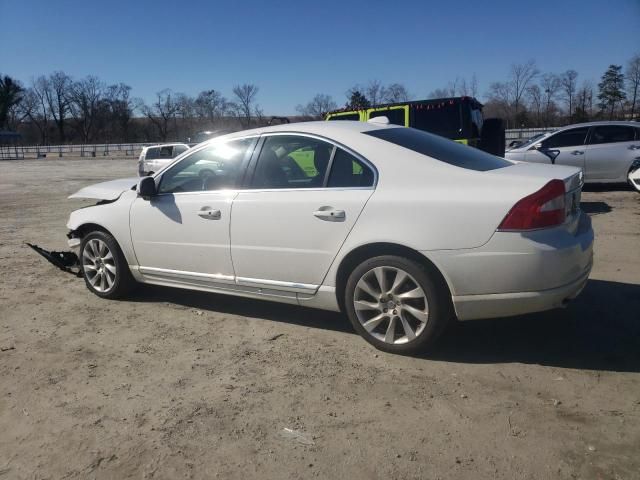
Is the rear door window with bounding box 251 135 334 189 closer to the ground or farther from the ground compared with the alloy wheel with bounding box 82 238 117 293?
farther from the ground

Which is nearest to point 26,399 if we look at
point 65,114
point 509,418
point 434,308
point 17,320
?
point 17,320

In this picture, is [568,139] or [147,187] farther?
[568,139]

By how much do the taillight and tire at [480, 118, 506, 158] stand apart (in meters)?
8.38

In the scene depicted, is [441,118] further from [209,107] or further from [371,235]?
[209,107]

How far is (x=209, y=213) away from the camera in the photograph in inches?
164

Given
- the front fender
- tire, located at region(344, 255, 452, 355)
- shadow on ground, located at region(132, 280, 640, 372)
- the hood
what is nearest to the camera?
tire, located at region(344, 255, 452, 355)

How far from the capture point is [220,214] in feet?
13.5

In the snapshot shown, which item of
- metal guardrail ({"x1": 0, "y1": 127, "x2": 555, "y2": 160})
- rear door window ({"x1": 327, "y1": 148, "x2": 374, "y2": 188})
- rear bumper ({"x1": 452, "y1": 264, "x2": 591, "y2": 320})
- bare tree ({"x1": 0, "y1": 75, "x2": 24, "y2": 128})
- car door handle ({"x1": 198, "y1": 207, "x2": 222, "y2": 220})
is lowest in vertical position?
rear bumper ({"x1": 452, "y1": 264, "x2": 591, "y2": 320})

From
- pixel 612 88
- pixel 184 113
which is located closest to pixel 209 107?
pixel 184 113

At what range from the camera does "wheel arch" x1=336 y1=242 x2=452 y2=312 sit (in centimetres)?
335

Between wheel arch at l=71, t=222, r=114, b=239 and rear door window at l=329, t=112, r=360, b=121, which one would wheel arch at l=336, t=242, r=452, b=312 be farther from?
rear door window at l=329, t=112, r=360, b=121

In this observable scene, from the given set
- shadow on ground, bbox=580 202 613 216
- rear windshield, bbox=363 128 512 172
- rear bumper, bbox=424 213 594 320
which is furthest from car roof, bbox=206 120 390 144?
shadow on ground, bbox=580 202 613 216

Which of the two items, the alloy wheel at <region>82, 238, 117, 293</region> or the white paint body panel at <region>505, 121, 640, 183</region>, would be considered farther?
the white paint body panel at <region>505, 121, 640, 183</region>

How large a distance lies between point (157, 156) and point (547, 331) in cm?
1720
